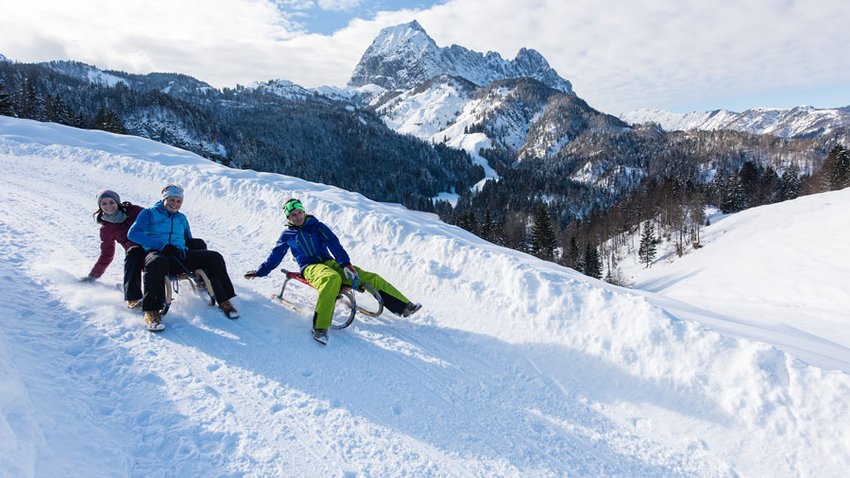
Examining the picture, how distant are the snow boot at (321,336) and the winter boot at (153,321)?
71.7 inches

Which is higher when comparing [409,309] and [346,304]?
[409,309]

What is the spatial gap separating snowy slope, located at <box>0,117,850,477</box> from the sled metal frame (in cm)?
25

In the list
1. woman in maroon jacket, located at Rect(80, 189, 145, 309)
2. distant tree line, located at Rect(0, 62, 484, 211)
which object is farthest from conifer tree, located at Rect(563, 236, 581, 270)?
distant tree line, located at Rect(0, 62, 484, 211)

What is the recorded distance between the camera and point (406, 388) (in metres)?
4.52

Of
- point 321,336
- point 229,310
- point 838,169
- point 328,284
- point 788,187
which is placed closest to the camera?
point 321,336

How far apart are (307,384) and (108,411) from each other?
1.74 metres

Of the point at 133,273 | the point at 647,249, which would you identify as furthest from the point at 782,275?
the point at 133,273

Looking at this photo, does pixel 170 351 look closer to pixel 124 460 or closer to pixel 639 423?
pixel 124 460

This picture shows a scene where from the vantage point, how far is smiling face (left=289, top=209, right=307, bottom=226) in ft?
19.9

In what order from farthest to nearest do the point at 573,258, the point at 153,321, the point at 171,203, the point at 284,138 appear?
1. the point at 284,138
2. the point at 573,258
3. the point at 171,203
4. the point at 153,321

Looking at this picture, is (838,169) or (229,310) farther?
(838,169)

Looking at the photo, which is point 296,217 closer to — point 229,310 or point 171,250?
point 229,310

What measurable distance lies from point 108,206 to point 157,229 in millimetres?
1015

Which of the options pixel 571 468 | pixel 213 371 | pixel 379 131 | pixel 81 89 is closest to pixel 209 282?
pixel 213 371
